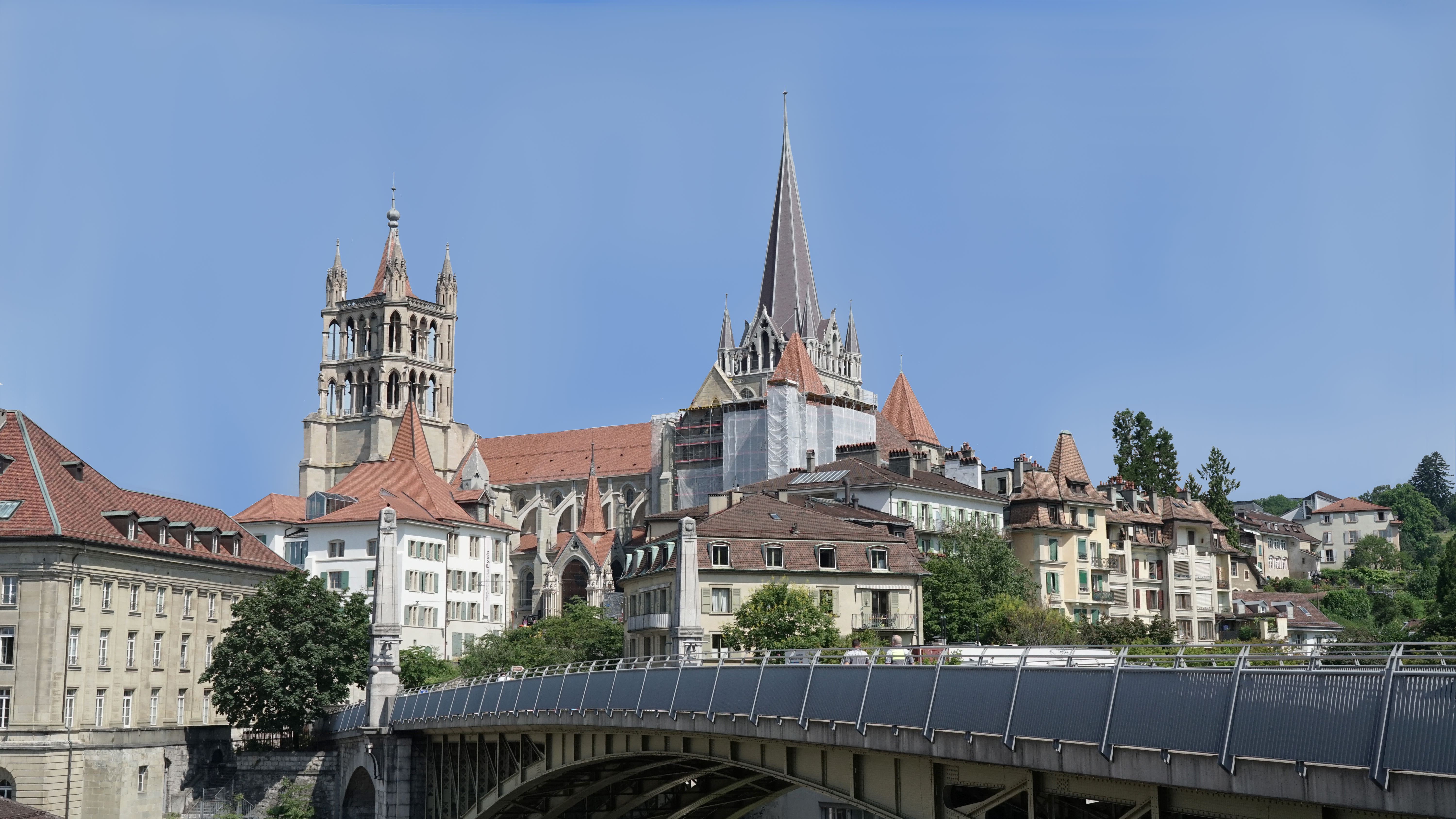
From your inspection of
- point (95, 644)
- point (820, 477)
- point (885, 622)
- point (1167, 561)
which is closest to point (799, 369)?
point (820, 477)

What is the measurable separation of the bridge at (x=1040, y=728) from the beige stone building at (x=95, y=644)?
2998 cm

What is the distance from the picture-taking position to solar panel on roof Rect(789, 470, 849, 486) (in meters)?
95.9

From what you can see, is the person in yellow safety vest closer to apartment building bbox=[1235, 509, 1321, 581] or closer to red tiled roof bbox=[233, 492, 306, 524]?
red tiled roof bbox=[233, 492, 306, 524]

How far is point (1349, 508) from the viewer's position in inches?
7530

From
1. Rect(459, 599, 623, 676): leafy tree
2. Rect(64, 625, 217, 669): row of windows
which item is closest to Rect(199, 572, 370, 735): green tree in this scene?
Rect(64, 625, 217, 669): row of windows

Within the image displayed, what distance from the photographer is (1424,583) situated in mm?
130875

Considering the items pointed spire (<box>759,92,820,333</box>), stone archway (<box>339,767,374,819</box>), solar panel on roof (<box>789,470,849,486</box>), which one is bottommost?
stone archway (<box>339,767,374,819</box>)

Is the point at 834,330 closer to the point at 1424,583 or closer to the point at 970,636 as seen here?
the point at 1424,583

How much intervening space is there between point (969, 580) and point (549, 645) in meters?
27.8

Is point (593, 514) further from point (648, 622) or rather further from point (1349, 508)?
point (1349, 508)

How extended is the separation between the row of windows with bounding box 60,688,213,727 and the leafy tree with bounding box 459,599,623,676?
17700mm

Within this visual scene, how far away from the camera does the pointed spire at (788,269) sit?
604ft

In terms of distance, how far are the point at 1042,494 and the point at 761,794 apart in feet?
168

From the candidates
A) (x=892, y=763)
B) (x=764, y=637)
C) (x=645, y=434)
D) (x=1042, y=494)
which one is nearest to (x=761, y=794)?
(x=764, y=637)
